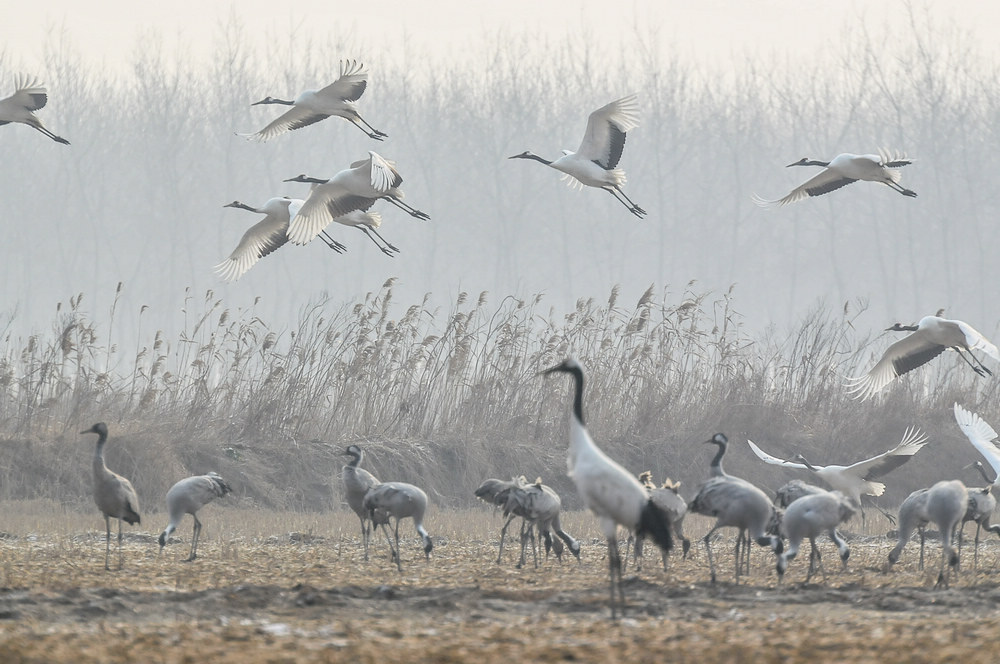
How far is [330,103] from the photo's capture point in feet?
42.0

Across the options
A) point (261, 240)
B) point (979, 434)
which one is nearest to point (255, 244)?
point (261, 240)

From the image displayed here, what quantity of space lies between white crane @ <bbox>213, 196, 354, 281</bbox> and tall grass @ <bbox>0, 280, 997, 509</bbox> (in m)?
1.34

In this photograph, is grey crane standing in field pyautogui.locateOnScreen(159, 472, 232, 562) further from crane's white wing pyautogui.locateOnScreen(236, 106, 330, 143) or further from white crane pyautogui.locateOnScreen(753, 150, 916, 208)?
white crane pyautogui.locateOnScreen(753, 150, 916, 208)

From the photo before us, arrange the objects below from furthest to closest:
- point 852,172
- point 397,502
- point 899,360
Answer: point 899,360
point 852,172
point 397,502

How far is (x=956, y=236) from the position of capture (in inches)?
2121

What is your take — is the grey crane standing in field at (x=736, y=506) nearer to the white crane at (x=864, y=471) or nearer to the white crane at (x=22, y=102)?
the white crane at (x=864, y=471)

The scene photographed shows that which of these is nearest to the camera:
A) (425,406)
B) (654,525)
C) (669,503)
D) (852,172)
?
(654,525)

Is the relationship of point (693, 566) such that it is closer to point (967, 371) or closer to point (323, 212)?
point (323, 212)

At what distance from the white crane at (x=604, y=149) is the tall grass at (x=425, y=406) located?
6.82 feet

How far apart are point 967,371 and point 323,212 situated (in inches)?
411

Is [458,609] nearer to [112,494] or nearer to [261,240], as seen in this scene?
[112,494]

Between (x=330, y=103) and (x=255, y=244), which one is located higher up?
(x=330, y=103)

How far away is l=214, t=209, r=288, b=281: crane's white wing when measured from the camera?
13.8m

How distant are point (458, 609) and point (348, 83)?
22.7 ft
